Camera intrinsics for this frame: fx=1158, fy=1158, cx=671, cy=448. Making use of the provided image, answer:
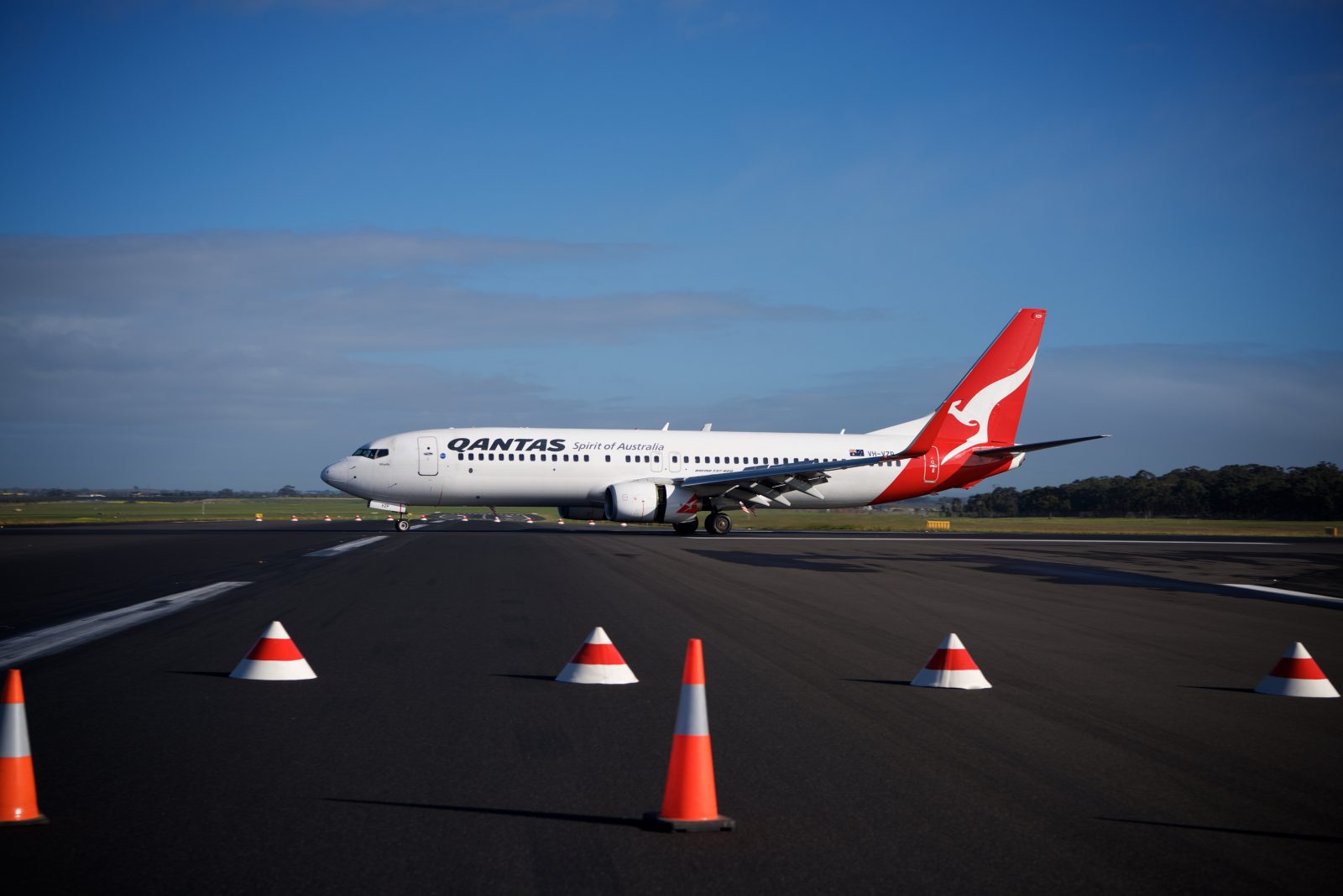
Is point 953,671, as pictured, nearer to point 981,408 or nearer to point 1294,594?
point 1294,594

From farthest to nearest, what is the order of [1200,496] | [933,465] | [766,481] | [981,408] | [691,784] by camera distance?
[1200,496], [933,465], [981,408], [766,481], [691,784]

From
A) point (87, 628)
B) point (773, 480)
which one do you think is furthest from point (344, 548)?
point (87, 628)

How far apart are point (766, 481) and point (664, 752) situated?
32.9 m

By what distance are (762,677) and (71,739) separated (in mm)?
5244

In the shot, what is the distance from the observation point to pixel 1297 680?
938cm

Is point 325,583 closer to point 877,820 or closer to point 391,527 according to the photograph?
point 877,820

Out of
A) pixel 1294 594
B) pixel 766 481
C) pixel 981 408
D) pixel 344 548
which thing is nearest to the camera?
pixel 1294 594

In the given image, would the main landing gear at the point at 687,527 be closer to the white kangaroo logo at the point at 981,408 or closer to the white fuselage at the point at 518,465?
the white fuselage at the point at 518,465

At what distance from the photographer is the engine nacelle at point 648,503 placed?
38969mm

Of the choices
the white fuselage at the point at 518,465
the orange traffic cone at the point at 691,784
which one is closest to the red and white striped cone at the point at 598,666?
the orange traffic cone at the point at 691,784

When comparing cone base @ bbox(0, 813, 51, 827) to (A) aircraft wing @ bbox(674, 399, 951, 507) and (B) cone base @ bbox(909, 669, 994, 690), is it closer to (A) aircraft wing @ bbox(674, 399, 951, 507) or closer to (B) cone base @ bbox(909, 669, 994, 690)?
(B) cone base @ bbox(909, 669, 994, 690)

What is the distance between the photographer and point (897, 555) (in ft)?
100

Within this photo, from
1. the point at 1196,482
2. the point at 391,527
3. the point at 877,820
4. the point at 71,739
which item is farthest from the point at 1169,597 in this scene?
the point at 1196,482

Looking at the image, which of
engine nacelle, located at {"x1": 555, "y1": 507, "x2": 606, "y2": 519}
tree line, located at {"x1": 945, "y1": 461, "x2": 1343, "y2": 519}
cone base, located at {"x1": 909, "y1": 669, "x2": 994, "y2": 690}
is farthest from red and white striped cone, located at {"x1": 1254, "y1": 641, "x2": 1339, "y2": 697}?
tree line, located at {"x1": 945, "y1": 461, "x2": 1343, "y2": 519}
